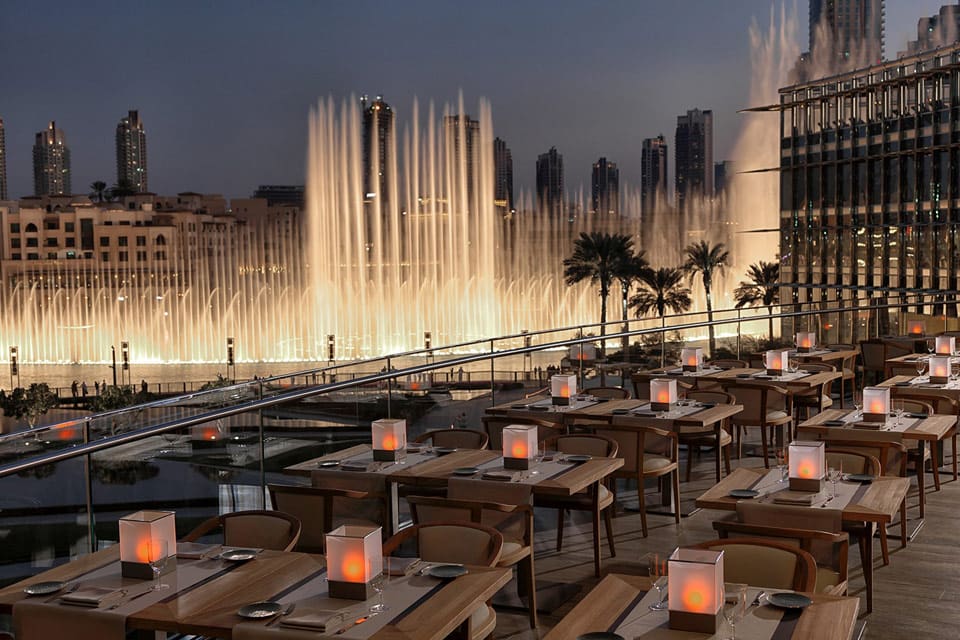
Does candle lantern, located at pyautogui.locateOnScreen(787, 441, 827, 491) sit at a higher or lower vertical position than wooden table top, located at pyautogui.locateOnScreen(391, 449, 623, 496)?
higher

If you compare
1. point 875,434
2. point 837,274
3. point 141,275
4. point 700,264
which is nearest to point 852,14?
point 141,275

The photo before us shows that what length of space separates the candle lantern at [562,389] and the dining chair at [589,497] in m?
1.60

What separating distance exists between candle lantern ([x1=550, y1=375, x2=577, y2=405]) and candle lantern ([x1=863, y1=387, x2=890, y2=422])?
2.37m

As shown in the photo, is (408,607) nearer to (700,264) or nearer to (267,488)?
(267,488)

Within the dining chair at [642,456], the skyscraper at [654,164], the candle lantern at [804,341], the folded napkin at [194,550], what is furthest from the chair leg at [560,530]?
the skyscraper at [654,164]

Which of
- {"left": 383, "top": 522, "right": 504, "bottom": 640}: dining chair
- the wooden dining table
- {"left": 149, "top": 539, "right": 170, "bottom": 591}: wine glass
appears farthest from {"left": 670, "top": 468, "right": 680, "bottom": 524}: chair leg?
{"left": 149, "top": 539, "right": 170, "bottom": 591}: wine glass

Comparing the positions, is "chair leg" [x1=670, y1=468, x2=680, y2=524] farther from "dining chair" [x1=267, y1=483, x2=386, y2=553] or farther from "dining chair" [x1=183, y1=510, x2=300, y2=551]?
"dining chair" [x1=183, y1=510, x2=300, y2=551]

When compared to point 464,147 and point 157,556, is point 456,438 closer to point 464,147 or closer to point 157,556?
point 157,556

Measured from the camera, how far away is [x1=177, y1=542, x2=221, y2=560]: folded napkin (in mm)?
4336

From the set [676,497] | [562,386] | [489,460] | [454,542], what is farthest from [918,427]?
[454,542]

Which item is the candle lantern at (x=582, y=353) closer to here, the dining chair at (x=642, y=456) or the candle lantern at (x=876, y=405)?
the dining chair at (x=642, y=456)

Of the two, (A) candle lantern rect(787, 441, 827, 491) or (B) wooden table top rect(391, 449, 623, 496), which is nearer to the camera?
(A) candle lantern rect(787, 441, 827, 491)

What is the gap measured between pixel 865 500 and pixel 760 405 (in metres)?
4.21

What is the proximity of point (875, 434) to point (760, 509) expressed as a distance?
2.41 m
